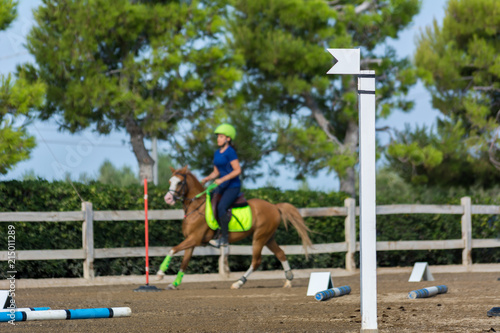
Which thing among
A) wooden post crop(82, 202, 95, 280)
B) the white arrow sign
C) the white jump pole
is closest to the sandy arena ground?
the white jump pole

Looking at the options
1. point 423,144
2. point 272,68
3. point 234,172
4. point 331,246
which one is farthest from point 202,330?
point 423,144

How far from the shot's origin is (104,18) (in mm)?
19109

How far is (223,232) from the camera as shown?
34.5 ft

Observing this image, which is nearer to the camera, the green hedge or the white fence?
the white fence

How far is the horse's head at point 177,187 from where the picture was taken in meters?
10.2

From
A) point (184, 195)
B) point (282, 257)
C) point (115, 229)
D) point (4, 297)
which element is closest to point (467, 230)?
point (282, 257)

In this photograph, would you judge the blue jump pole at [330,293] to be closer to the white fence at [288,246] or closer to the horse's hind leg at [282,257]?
the horse's hind leg at [282,257]

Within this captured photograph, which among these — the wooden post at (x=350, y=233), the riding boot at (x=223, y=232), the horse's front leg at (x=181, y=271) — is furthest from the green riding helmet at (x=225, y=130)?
the wooden post at (x=350, y=233)

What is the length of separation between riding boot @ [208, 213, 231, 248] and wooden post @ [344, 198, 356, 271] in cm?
401

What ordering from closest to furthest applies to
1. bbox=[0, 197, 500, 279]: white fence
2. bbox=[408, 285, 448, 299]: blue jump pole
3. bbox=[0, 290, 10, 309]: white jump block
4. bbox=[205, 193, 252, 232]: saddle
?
bbox=[0, 290, 10, 309]: white jump block → bbox=[408, 285, 448, 299]: blue jump pole → bbox=[205, 193, 252, 232]: saddle → bbox=[0, 197, 500, 279]: white fence

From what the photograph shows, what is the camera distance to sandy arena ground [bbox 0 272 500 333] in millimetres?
5879

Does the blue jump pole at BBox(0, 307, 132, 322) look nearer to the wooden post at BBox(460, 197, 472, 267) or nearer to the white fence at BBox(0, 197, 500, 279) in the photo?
the white fence at BBox(0, 197, 500, 279)

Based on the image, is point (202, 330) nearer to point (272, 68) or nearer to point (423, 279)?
point (423, 279)

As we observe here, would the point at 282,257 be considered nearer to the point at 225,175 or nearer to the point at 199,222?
the point at 199,222
